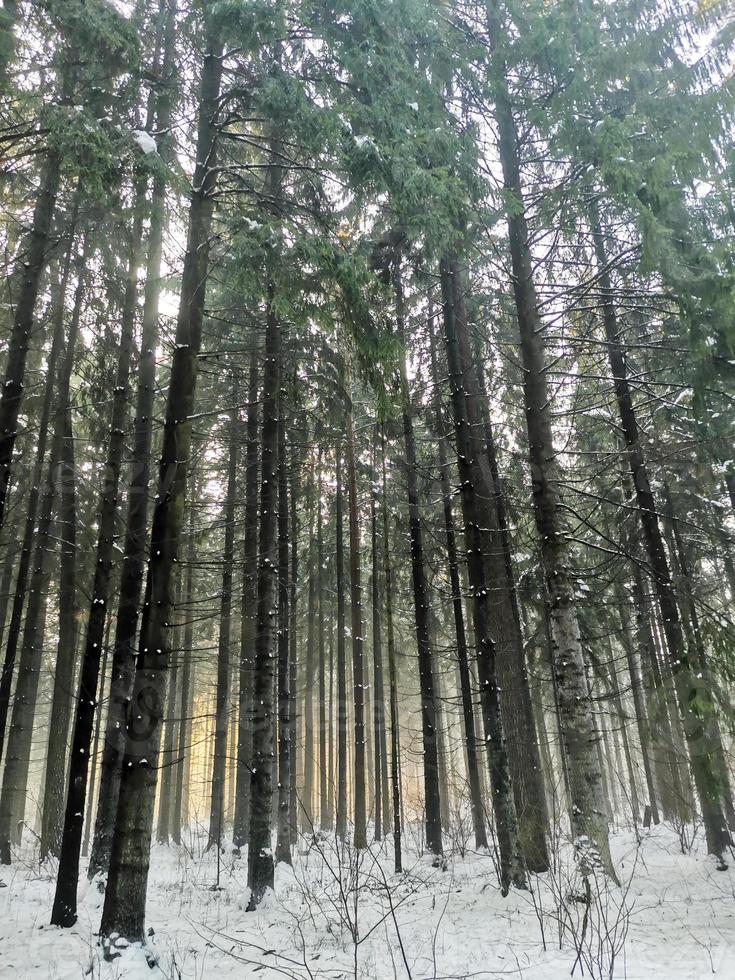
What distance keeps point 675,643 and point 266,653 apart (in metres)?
7.04

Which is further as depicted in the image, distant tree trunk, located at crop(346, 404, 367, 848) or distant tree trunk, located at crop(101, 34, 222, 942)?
distant tree trunk, located at crop(346, 404, 367, 848)

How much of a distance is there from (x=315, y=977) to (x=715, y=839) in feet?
27.6

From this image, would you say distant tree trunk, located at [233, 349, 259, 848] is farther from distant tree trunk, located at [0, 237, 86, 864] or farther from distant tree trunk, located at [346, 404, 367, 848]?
distant tree trunk, located at [0, 237, 86, 864]

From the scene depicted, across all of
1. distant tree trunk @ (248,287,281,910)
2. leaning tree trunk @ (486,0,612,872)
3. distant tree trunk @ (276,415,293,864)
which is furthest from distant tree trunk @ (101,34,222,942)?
leaning tree trunk @ (486,0,612,872)

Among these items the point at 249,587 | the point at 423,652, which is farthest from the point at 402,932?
the point at 249,587

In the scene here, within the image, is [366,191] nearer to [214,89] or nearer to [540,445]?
[214,89]

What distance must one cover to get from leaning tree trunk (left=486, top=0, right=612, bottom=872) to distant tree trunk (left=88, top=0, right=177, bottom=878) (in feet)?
15.6

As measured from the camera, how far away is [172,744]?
20.3 metres

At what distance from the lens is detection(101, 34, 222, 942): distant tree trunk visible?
584 cm

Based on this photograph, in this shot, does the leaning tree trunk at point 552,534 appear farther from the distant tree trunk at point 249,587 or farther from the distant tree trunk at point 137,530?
the distant tree trunk at point 249,587

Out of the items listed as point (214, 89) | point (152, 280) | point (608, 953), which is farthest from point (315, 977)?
point (214, 89)

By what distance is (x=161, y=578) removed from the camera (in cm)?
669

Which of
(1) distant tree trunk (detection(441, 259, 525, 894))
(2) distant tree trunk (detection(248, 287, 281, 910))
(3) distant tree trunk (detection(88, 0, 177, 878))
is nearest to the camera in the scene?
(3) distant tree trunk (detection(88, 0, 177, 878))

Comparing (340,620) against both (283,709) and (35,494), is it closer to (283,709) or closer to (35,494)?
(283,709)
